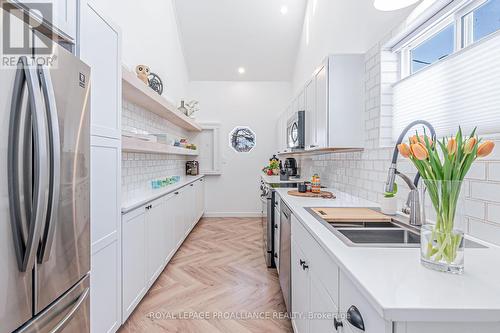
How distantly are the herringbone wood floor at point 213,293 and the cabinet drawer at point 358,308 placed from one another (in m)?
1.36

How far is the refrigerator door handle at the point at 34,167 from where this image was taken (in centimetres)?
93

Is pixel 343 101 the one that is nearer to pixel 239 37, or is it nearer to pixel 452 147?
pixel 452 147

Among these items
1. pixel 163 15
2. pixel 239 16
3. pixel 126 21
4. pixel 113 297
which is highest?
pixel 239 16

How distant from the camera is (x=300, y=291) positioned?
160 cm

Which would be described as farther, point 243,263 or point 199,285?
point 243,263

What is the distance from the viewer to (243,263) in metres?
3.29

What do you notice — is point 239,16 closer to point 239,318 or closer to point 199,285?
point 199,285

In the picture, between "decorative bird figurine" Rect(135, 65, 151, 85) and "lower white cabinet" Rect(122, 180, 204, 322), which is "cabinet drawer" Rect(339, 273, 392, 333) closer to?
"lower white cabinet" Rect(122, 180, 204, 322)

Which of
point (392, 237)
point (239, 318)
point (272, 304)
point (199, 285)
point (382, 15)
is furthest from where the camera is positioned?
point (199, 285)

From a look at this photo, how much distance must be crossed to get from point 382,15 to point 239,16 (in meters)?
3.53

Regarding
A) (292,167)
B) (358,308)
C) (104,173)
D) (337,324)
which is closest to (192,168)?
(292,167)

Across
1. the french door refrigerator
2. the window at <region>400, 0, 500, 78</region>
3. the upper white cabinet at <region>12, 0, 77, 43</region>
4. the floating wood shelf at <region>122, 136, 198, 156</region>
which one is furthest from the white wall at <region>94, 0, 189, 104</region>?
the window at <region>400, 0, 500, 78</region>

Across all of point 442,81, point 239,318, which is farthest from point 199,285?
point 442,81

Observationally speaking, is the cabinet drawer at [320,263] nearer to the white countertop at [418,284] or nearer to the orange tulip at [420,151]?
the white countertop at [418,284]
